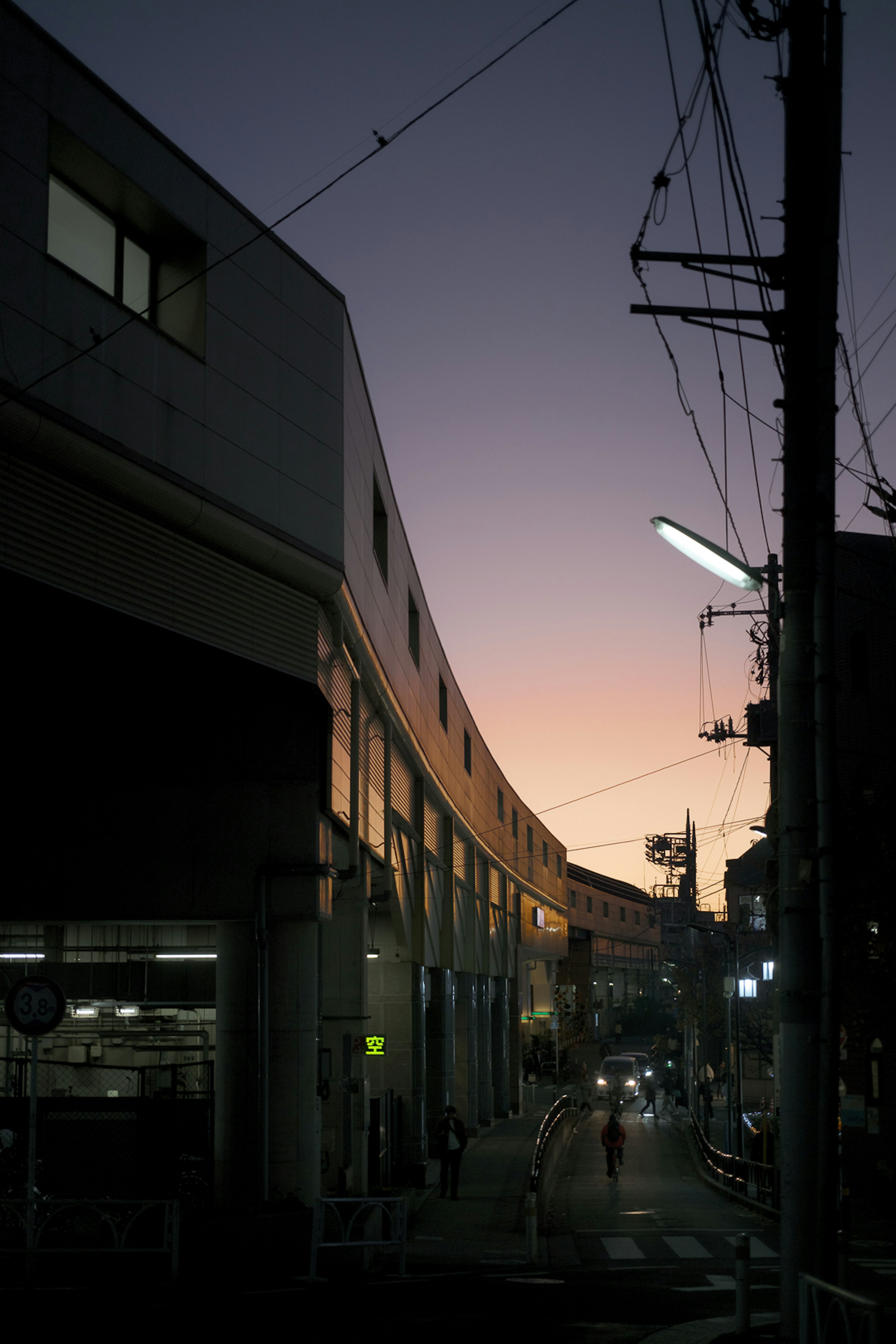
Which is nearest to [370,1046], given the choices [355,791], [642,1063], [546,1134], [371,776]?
[371,776]

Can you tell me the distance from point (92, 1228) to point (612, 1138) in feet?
61.9

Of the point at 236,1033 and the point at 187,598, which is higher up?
the point at 187,598

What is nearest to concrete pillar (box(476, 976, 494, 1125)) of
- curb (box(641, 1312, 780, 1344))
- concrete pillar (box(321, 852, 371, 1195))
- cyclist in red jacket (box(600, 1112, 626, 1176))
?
cyclist in red jacket (box(600, 1112, 626, 1176))

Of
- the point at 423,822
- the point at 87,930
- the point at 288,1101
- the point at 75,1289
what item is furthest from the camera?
the point at 423,822

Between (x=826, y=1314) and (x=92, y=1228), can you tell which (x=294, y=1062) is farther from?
(x=826, y=1314)

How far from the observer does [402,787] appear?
3058 cm

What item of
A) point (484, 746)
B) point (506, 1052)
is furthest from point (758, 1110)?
point (484, 746)

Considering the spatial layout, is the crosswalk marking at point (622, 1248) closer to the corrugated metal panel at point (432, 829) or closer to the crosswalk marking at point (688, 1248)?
the crosswalk marking at point (688, 1248)

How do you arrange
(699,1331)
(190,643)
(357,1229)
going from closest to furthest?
(699,1331), (190,643), (357,1229)

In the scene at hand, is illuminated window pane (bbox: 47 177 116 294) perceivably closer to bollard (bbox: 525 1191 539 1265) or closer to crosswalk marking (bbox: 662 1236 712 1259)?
bollard (bbox: 525 1191 539 1265)

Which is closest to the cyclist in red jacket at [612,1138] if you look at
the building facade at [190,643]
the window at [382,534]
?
the building facade at [190,643]

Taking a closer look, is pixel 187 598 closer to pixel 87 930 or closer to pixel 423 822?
pixel 87 930

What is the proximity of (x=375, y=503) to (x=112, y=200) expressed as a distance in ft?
32.8

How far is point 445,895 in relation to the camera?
3662 cm
